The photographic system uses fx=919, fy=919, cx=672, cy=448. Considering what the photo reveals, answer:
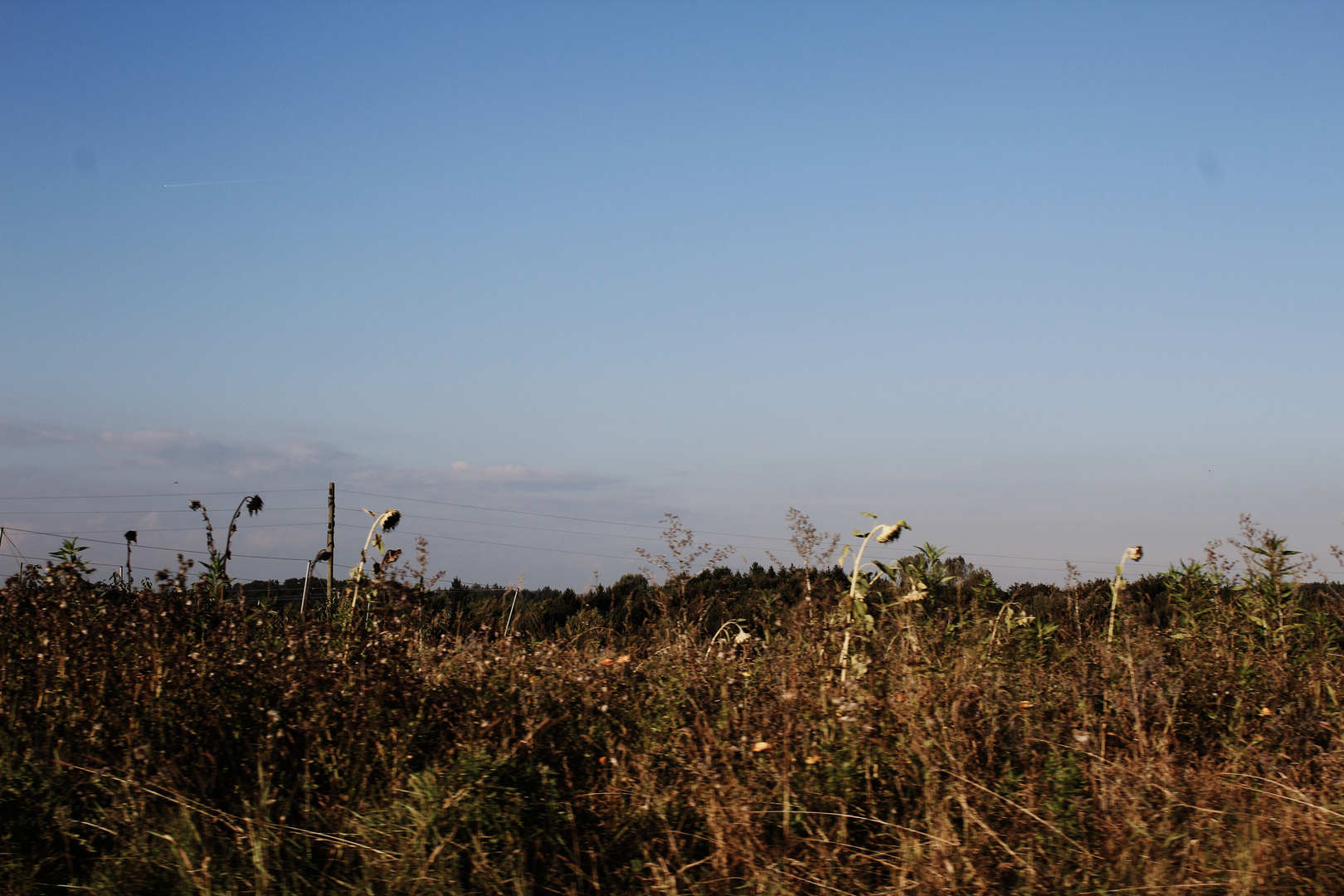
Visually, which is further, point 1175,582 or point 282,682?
point 1175,582

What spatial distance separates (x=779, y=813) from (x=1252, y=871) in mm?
1305

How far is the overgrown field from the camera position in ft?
8.66

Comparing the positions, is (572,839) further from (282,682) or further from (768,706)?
(282,682)

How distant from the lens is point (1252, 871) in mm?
2479

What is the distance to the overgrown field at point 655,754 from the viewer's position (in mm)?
2639

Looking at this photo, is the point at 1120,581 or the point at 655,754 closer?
the point at 655,754

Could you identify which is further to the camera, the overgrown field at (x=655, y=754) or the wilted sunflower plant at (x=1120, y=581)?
the wilted sunflower plant at (x=1120, y=581)

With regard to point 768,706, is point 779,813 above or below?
below

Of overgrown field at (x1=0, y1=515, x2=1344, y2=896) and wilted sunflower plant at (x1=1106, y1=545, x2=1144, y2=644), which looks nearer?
overgrown field at (x1=0, y1=515, x2=1344, y2=896)

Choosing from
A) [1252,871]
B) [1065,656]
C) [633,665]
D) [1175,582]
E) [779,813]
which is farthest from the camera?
[1175,582]

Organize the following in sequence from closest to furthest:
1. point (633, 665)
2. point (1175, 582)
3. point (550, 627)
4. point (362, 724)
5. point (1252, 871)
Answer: point (1252, 871), point (362, 724), point (633, 665), point (1175, 582), point (550, 627)

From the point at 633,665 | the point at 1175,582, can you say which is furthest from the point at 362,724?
the point at 1175,582

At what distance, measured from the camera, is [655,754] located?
10.6 ft

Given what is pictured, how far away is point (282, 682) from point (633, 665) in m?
1.44
